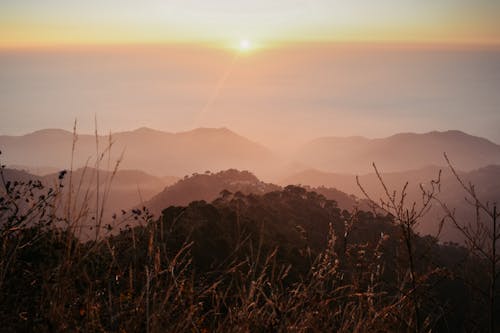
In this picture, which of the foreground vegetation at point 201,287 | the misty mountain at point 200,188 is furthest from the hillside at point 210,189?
the foreground vegetation at point 201,287

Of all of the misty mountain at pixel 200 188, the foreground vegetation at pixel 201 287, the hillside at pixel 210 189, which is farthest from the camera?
the misty mountain at pixel 200 188

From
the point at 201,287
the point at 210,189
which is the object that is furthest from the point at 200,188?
the point at 201,287

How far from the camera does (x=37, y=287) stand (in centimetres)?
387

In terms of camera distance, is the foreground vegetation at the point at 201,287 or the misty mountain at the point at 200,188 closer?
the foreground vegetation at the point at 201,287

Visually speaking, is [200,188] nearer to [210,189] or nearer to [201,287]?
[210,189]

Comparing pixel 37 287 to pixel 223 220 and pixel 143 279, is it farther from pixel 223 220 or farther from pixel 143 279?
pixel 223 220

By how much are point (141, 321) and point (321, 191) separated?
5004 inches

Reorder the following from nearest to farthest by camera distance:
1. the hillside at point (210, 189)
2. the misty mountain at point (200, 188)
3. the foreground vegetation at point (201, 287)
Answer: the foreground vegetation at point (201, 287) → the hillside at point (210, 189) → the misty mountain at point (200, 188)

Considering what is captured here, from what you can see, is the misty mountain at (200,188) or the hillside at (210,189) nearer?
the hillside at (210,189)

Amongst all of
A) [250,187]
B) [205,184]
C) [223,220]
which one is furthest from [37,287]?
[205,184]

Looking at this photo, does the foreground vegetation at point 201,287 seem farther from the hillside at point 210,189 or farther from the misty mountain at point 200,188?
the misty mountain at point 200,188

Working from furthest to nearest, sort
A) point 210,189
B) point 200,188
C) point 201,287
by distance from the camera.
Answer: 1. point 200,188
2. point 210,189
3. point 201,287

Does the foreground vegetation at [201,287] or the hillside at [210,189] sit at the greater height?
the foreground vegetation at [201,287]

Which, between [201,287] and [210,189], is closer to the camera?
[201,287]
